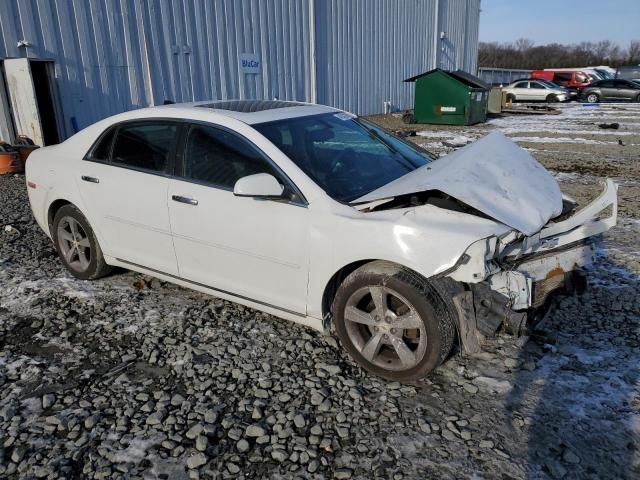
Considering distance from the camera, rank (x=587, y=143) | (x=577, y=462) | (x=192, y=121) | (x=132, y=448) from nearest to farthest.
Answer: (x=577, y=462) < (x=132, y=448) < (x=192, y=121) < (x=587, y=143)

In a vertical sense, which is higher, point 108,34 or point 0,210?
point 108,34

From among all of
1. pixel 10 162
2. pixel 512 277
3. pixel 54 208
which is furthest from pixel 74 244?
pixel 10 162

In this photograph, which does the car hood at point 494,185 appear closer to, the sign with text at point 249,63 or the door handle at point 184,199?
the door handle at point 184,199

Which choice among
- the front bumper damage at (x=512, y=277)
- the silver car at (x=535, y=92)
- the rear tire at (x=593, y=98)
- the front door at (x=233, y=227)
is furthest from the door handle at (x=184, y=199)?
the rear tire at (x=593, y=98)

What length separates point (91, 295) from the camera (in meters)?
4.25

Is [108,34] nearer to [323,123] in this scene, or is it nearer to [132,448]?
[323,123]

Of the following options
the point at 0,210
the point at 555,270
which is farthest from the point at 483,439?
the point at 0,210

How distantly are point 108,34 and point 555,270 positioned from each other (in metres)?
10.9

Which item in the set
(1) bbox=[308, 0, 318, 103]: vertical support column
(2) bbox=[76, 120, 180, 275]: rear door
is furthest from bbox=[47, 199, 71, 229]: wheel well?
(1) bbox=[308, 0, 318, 103]: vertical support column

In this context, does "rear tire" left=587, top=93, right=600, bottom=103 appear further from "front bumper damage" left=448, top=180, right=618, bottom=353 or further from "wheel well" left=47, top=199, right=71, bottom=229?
"wheel well" left=47, top=199, right=71, bottom=229

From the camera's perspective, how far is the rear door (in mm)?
3701

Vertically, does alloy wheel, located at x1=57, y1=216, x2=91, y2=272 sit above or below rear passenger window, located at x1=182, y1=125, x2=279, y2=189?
below

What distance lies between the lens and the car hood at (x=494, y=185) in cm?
284

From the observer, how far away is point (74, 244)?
4461mm
